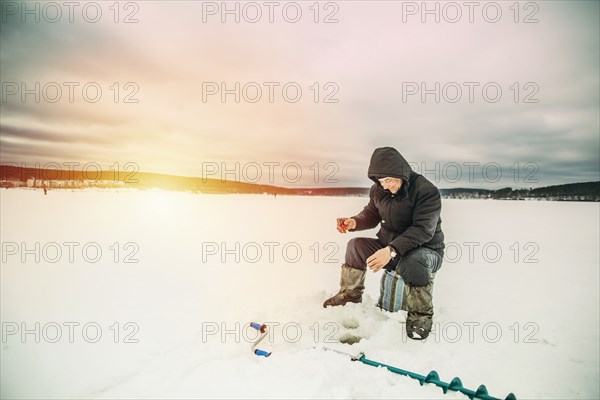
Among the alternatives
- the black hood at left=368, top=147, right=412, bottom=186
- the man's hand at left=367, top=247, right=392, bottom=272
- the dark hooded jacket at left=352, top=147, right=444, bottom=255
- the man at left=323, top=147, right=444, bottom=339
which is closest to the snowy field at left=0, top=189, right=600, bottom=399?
the man at left=323, top=147, right=444, bottom=339

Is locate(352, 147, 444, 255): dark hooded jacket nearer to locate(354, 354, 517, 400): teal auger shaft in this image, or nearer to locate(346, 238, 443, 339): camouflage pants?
locate(346, 238, 443, 339): camouflage pants

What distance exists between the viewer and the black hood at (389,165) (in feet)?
11.7

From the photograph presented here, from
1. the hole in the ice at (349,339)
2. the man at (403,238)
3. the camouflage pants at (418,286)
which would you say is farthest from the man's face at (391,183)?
the hole in the ice at (349,339)

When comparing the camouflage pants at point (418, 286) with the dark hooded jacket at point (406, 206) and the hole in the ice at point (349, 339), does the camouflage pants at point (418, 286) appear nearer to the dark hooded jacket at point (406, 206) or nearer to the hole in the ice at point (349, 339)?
the dark hooded jacket at point (406, 206)

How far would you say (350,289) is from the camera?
4.03m

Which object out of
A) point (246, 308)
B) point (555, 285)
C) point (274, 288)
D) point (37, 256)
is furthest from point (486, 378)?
point (37, 256)

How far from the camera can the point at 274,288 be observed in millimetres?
4977

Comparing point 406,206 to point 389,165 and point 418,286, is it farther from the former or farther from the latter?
point 418,286

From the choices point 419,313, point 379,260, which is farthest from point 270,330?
point 419,313

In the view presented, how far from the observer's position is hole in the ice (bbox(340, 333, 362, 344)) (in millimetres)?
3365

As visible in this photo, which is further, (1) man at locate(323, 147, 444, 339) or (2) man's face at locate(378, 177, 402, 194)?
(2) man's face at locate(378, 177, 402, 194)

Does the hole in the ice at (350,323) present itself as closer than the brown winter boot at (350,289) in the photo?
Yes

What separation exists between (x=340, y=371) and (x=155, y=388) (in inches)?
62.0

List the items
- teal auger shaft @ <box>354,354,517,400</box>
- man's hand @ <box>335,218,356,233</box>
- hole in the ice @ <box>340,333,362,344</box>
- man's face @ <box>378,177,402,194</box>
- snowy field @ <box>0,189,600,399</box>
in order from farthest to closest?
man's hand @ <box>335,218,356,233</box>
man's face @ <box>378,177,402,194</box>
hole in the ice @ <box>340,333,362,344</box>
snowy field @ <box>0,189,600,399</box>
teal auger shaft @ <box>354,354,517,400</box>
